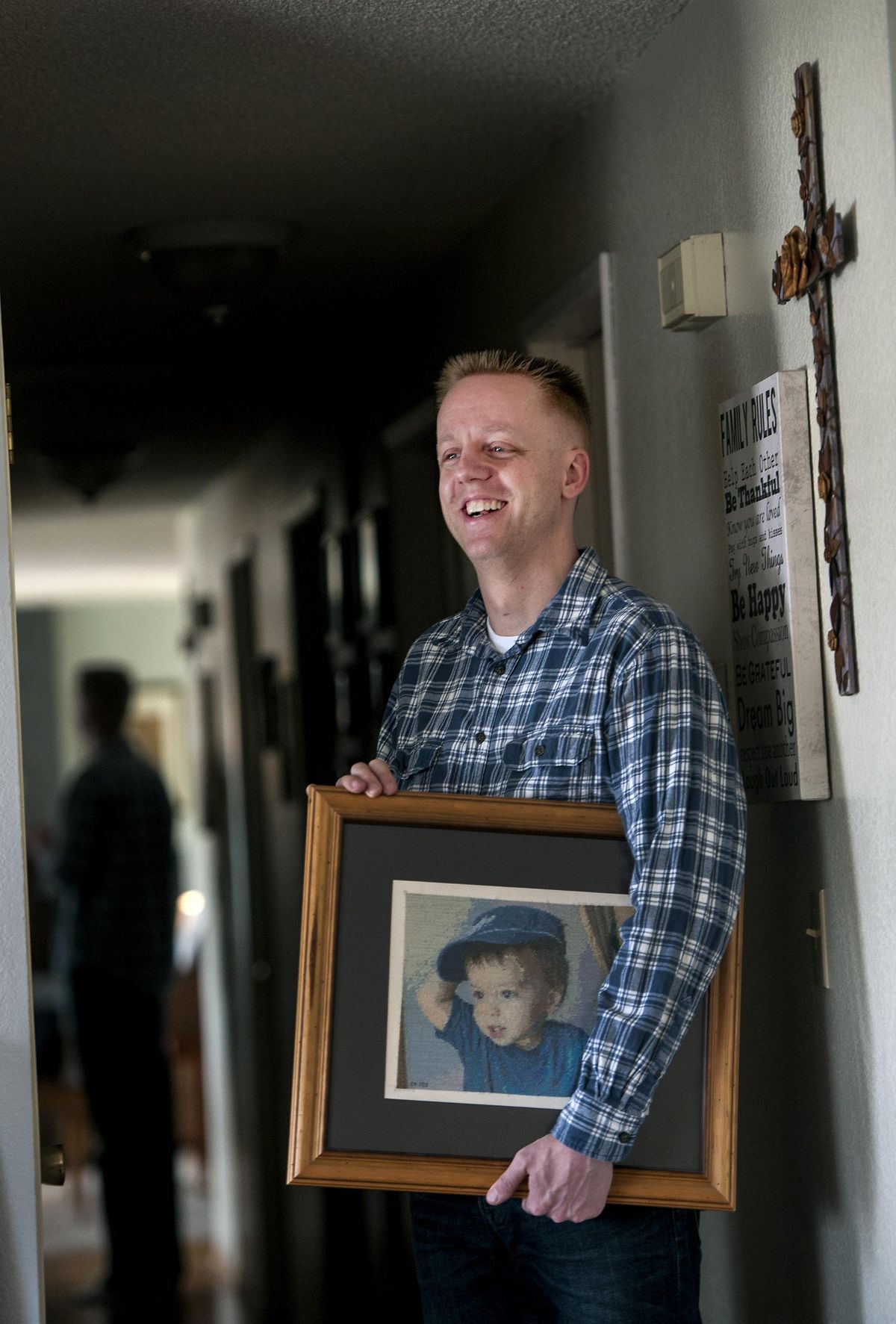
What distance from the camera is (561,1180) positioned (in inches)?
67.3

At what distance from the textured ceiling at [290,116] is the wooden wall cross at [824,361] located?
1.87ft

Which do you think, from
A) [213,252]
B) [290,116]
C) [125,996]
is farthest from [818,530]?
[125,996]

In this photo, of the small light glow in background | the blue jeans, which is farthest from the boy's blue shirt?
the small light glow in background

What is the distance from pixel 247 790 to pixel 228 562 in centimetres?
102

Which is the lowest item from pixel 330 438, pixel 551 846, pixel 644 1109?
pixel 644 1109

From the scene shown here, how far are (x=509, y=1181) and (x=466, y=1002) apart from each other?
0.19m

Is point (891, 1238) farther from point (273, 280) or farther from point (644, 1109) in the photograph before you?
point (273, 280)

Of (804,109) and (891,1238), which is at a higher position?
(804,109)

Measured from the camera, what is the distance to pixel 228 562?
699 cm

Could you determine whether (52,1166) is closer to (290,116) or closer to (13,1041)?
(13,1041)

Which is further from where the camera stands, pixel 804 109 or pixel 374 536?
pixel 374 536

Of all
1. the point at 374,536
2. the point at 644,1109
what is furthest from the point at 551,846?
the point at 374,536

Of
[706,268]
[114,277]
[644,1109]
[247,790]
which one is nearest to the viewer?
[644,1109]

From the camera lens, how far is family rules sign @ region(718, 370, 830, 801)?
205cm
